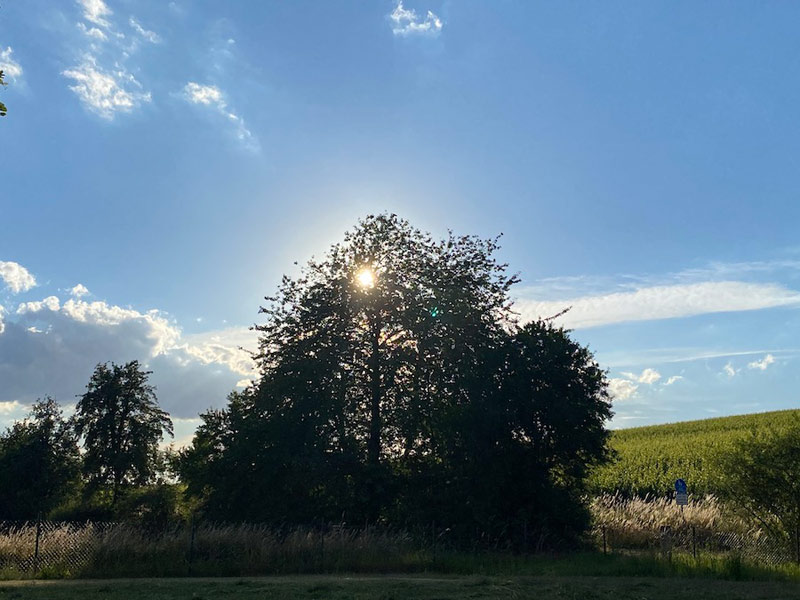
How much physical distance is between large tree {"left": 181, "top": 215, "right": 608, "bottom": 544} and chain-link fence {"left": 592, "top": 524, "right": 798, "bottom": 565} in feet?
23.7

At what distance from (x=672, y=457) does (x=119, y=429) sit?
1753 inches

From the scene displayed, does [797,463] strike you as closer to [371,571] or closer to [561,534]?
[561,534]

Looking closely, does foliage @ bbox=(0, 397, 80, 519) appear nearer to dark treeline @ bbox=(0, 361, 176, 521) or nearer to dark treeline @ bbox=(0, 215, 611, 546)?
dark treeline @ bbox=(0, 361, 176, 521)

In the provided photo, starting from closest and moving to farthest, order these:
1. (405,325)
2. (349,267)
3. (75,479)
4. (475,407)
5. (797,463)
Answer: (797,463) < (475,407) < (405,325) < (349,267) < (75,479)

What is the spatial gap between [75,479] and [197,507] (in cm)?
2375

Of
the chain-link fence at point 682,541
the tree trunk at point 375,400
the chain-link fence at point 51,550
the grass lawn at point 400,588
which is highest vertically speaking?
the tree trunk at point 375,400

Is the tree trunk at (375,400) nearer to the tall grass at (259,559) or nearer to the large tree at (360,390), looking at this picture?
the large tree at (360,390)

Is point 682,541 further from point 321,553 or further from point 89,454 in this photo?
Answer: point 89,454

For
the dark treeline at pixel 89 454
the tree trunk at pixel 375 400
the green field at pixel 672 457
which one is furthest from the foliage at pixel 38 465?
the green field at pixel 672 457

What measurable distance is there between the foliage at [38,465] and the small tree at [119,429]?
4.71ft

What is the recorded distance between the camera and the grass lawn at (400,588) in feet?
47.6

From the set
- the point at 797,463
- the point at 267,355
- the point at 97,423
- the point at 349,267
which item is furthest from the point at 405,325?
the point at 97,423

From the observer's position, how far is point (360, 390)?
35000 millimetres

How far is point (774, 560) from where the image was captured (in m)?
23.4
